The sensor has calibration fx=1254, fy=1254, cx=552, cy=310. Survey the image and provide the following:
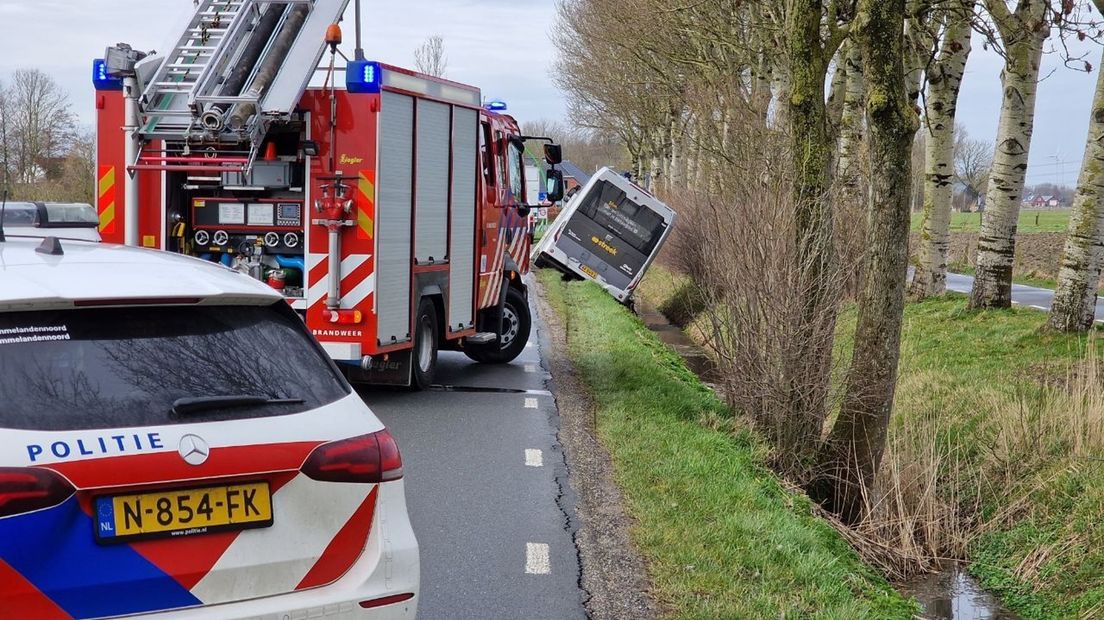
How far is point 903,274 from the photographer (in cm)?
874

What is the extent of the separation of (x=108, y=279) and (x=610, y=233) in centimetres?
2051

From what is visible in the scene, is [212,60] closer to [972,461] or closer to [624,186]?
[972,461]

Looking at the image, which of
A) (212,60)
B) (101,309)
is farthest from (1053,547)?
(212,60)

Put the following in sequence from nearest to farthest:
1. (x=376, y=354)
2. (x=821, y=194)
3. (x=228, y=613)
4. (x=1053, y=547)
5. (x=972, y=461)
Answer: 1. (x=228, y=613)
2. (x=1053, y=547)
3. (x=821, y=194)
4. (x=972, y=461)
5. (x=376, y=354)

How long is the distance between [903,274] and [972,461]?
2242 millimetres

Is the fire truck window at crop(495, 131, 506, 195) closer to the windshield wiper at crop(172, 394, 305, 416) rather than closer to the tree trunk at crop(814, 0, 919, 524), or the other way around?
the tree trunk at crop(814, 0, 919, 524)


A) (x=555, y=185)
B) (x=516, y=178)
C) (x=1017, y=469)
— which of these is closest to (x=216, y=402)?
(x=1017, y=469)

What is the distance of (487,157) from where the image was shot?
13.7 meters

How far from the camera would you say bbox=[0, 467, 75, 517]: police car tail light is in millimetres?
3150

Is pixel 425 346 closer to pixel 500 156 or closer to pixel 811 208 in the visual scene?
pixel 500 156

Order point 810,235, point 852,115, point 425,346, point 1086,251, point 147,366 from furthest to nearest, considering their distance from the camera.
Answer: point 852,115 < point 1086,251 < point 425,346 < point 810,235 < point 147,366

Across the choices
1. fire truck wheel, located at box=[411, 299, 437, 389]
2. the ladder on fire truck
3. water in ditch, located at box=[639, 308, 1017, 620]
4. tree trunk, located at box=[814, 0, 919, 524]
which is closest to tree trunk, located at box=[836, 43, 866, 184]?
fire truck wheel, located at box=[411, 299, 437, 389]

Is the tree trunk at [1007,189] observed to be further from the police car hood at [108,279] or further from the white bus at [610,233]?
the police car hood at [108,279]

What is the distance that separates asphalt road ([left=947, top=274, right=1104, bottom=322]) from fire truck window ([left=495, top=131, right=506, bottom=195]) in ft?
37.9
